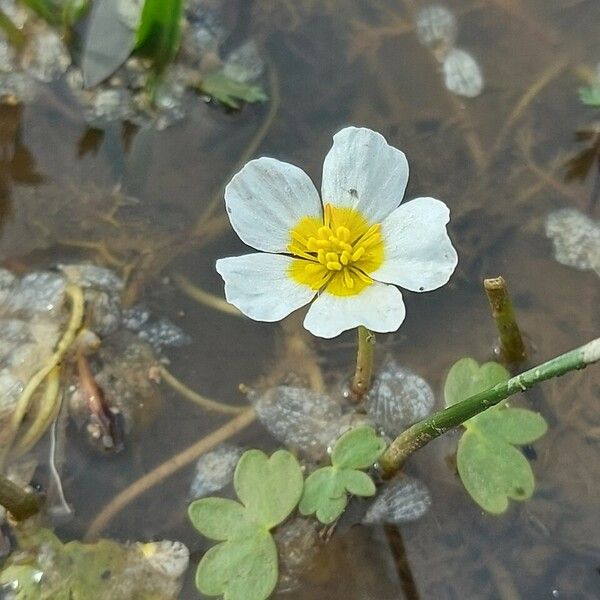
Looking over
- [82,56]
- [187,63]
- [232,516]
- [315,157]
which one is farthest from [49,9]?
[232,516]

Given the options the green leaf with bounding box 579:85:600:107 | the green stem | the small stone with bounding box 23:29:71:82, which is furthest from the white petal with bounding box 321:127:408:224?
the green stem

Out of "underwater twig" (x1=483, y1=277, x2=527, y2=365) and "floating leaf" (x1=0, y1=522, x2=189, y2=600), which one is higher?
"underwater twig" (x1=483, y1=277, x2=527, y2=365)

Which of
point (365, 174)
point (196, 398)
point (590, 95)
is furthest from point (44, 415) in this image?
point (590, 95)

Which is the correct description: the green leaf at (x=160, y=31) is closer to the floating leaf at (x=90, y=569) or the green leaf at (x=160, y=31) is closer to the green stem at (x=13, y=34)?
the green stem at (x=13, y=34)

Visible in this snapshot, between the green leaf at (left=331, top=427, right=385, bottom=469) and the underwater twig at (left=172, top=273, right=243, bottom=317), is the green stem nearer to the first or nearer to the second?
the underwater twig at (left=172, top=273, right=243, bottom=317)

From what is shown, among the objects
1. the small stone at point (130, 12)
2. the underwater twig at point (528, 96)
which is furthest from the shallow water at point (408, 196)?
the small stone at point (130, 12)

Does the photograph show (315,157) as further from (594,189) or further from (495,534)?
(495,534)

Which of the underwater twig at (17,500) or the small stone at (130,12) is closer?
the underwater twig at (17,500)
